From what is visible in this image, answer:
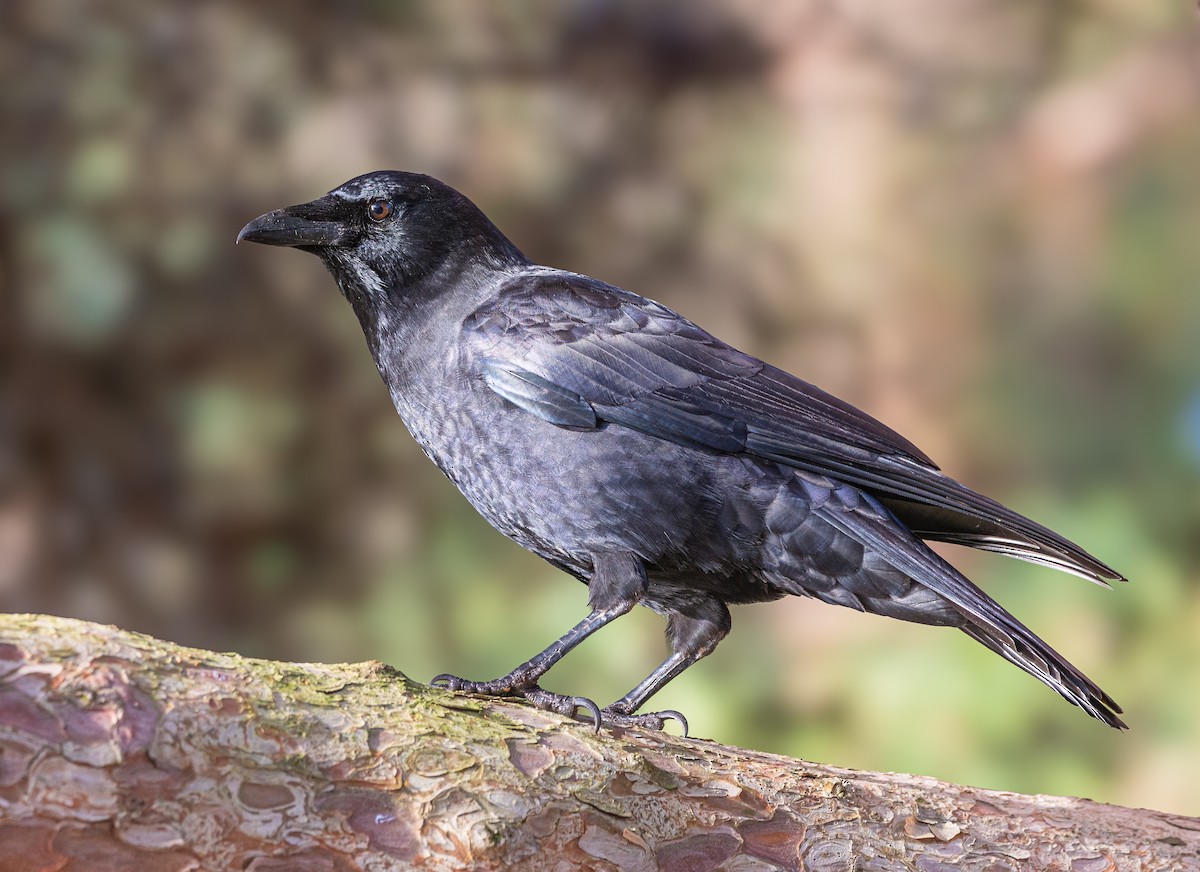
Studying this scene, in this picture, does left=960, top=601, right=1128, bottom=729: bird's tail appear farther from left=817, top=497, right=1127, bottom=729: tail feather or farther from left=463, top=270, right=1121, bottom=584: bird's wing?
left=463, top=270, right=1121, bottom=584: bird's wing

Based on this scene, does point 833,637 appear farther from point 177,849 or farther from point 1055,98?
point 177,849

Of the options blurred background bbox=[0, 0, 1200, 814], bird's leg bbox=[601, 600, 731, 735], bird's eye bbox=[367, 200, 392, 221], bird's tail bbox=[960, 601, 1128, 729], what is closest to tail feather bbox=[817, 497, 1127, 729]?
bird's tail bbox=[960, 601, 1128, 729]

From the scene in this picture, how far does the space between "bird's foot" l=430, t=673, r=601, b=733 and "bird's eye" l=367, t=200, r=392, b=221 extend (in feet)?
4.12

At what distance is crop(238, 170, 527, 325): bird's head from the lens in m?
3.23

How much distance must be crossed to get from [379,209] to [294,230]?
0.23 meters

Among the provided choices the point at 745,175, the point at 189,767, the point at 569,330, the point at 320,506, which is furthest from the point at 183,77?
the point at 189,767

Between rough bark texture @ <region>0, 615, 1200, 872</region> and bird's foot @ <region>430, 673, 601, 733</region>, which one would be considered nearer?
rough bark texture @ <region>0, 615, 1200, 872</region>

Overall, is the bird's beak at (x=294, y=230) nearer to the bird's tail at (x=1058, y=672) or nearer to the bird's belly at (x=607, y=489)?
the bird's belly at (x=607, y=489)

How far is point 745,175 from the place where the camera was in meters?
5.80

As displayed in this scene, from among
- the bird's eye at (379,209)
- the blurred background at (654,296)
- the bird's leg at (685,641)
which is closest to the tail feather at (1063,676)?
the bird's leg at (685,641)

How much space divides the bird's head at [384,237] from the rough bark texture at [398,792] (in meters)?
1.26

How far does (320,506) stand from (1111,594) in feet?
11.4

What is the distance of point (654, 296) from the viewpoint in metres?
5.67

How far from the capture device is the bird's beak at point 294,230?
315 centimetres
